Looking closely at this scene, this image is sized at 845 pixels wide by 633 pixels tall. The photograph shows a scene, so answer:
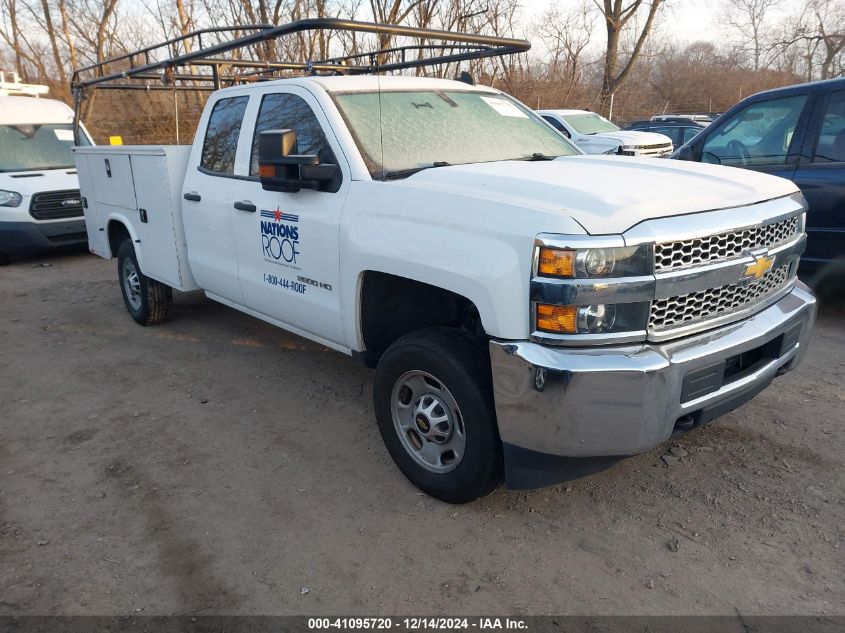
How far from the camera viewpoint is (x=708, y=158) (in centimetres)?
612

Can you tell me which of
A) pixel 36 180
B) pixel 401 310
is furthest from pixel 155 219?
pixel 36 180

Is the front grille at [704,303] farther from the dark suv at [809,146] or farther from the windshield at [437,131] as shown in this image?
the dark suv at [809,146]

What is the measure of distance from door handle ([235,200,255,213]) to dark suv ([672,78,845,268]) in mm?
Answer: 4245

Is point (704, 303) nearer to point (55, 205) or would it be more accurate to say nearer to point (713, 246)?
point (713, 246)

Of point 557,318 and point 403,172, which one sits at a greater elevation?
point 403,172

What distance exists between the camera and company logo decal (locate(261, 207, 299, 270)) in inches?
152

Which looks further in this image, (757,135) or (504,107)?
(757,135)

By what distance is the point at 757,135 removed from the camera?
573 cm

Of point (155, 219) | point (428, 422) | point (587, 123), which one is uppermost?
point (587, 123)

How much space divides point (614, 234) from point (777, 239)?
43.9 inches

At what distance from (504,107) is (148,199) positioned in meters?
2.99

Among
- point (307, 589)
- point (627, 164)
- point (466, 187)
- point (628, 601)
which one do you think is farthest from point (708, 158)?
point (307, 589)

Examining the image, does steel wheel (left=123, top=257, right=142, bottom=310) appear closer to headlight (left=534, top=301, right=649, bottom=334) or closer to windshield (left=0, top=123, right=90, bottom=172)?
windshield (left=0, top=123, right=90, bottom=172)

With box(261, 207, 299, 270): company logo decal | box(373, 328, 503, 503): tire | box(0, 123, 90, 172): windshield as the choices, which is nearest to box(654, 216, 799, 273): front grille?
box(373, 328, 503, 503): tire
